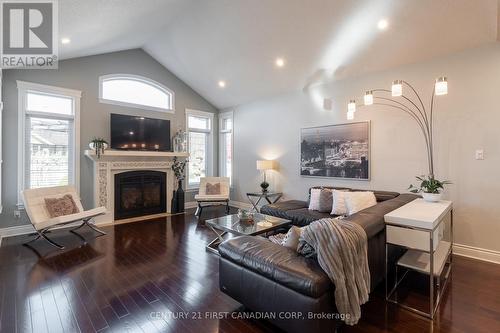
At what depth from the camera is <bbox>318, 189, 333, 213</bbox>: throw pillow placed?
12.8 feet

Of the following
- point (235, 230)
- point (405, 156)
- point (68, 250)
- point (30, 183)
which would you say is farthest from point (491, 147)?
point (30, 183)

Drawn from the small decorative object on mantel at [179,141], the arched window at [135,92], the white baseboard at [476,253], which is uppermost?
the arched window at [135,92]

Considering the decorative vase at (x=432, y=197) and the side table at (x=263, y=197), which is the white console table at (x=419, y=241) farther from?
the side table at (x=263, y=197)

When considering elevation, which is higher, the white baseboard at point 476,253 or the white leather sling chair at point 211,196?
the white leather sling chair at point 211,196

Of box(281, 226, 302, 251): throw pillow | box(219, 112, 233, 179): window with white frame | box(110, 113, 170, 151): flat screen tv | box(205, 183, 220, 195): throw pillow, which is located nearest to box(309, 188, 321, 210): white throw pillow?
box(281, 226, 302, 251): throw pillow

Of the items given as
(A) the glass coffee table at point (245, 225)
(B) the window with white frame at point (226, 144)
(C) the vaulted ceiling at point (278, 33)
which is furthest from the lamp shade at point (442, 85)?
(B) the window with white frame at point (226, 144)

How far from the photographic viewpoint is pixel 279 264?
1.76m

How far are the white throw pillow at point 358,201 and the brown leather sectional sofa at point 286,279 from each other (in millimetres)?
998

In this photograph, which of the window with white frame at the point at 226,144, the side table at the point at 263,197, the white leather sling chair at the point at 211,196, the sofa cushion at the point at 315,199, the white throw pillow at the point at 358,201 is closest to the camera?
the white throw pillow at the point at 358,201

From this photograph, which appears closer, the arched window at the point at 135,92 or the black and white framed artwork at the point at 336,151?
the black and white framed artwork at the point at 336,151

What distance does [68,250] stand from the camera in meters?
3.58

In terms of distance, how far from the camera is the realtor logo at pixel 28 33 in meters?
2.70

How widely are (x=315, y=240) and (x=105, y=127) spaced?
17.2 feet

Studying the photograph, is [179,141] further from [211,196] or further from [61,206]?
[61,206]
